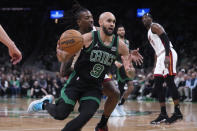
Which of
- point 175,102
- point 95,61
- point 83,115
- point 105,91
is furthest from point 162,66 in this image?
point 83,115

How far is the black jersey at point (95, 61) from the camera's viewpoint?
14.5 feet

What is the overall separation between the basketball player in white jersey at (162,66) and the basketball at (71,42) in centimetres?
269

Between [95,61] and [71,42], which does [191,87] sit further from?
[71,42]

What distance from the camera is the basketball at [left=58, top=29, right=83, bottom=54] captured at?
167 inches

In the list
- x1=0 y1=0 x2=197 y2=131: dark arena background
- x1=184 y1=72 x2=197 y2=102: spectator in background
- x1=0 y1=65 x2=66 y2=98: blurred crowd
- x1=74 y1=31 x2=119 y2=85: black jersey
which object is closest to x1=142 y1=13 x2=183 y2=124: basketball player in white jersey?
x1=74 y1=31 x2=119 y2=85: black jersey

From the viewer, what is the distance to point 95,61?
441 centimetres

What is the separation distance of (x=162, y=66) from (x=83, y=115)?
3223 millimetres

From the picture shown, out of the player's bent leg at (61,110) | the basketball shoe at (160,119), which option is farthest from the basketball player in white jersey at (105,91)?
the basketball shoe at (160,119)

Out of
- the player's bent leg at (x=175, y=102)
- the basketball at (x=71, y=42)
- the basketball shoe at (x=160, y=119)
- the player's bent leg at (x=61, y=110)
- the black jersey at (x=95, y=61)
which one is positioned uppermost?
the basketball at (x=71, y=42)

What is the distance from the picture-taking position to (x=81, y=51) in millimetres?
4512

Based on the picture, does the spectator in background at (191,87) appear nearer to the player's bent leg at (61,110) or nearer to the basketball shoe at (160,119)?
the basketball shoe at (160,119)

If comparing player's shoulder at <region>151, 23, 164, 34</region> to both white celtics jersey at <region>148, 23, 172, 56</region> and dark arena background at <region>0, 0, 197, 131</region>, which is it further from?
dark arena background at <region>0, 0, 197, 131</region>

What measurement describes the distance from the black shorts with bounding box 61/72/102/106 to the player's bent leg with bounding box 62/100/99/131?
0.07 meters

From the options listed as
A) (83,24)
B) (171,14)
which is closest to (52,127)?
(83,24)
